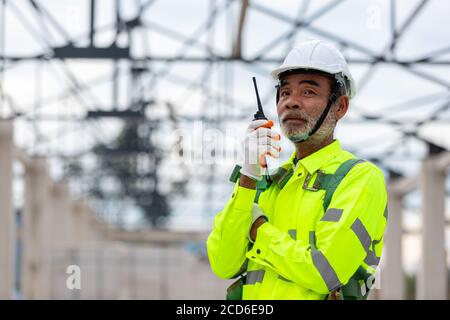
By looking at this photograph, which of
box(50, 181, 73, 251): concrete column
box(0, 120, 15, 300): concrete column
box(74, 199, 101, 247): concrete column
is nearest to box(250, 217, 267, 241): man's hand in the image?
box(0, 120, 15, 300): concrete column

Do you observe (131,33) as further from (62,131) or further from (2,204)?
(62,131)

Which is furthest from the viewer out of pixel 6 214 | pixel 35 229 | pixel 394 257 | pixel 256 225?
pixel 394 257

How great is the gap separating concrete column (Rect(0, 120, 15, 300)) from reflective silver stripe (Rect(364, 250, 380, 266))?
1348 centimetres

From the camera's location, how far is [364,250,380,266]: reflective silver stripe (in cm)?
387

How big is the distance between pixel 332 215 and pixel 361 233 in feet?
0.39

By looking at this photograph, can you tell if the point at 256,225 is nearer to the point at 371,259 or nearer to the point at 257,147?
the point at 257,147

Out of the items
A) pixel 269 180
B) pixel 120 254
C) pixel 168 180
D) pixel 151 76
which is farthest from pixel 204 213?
pixel 269 180

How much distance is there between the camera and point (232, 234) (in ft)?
12.9

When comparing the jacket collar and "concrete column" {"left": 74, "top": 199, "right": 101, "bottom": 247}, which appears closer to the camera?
the jacket collar

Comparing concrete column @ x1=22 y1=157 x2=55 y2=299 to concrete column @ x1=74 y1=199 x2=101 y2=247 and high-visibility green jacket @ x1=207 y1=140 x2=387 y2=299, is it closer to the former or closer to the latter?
concrete column @ x1=74 y1=199 x2=101 y2=247

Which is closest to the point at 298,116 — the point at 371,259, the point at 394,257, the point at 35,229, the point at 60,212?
the point at 371,259

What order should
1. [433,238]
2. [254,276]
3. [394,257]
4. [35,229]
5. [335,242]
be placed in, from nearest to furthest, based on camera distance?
[335,242] < [254,276] < [433,238] < [35,229] < [394,257]
